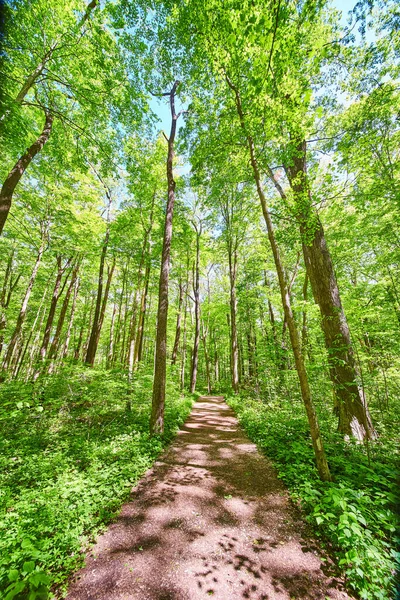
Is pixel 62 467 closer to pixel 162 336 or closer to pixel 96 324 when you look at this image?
pixel 162 336

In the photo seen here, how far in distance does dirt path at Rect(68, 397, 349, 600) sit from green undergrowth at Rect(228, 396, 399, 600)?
28 centimetres

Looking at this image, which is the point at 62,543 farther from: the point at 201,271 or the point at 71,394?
the point at 201,271

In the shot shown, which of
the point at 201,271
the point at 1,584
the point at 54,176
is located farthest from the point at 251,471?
the point at 201,271

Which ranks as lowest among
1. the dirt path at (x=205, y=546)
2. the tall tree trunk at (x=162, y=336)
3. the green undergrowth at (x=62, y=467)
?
the dirt path at (x=205, y=546)

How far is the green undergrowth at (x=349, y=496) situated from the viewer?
210cm

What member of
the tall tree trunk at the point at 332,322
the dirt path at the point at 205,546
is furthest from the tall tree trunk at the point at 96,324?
the tall tree trunk at the point at 332,322

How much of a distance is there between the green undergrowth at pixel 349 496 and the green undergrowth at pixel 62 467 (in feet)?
9.40

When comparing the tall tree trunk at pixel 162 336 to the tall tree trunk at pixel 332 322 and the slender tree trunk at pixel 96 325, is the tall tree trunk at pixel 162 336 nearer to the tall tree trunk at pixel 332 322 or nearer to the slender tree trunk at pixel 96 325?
the tall tree trunk at pixel 332 322

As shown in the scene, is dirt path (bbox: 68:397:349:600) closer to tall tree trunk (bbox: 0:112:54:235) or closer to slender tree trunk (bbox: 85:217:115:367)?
tall tree trunk (bbox: 0:112:54:235)

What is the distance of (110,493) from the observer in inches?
138

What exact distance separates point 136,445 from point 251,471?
2.80 meters

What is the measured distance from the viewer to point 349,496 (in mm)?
2922

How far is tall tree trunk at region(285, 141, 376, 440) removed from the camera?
15.5ft

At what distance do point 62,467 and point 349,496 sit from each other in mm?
4836
